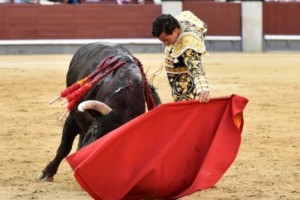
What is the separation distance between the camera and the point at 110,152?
14.7ft

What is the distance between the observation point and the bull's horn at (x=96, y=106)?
4.81m

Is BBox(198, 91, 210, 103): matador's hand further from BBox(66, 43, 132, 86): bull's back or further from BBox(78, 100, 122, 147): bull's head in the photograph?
BBox(66, 43, 132, 86): bull's back

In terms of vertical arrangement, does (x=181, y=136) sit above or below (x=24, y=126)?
above

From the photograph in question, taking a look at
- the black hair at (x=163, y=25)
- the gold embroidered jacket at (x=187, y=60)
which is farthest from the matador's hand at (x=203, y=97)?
the black hair at (x=163, y=25)

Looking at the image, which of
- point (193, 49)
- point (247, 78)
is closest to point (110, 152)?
point (193, 49)

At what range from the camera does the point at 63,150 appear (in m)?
5.79

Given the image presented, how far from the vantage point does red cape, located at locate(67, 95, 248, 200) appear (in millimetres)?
4484

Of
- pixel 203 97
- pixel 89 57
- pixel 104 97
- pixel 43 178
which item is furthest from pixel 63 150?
pixel 203 97

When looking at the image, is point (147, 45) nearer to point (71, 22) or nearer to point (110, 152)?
point (71, 22)

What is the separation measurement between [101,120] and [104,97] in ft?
1.03

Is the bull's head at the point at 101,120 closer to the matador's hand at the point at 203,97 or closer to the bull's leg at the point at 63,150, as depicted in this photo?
the matador's hand at the point at 203,97

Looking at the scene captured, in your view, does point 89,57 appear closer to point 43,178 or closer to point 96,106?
point 43,178

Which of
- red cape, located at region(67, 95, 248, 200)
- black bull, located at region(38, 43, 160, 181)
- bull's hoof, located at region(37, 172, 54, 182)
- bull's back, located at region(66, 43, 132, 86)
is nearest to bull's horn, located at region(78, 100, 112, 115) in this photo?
black bull, located at region(38, 43, 160, 181)

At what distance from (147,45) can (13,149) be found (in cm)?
1068
